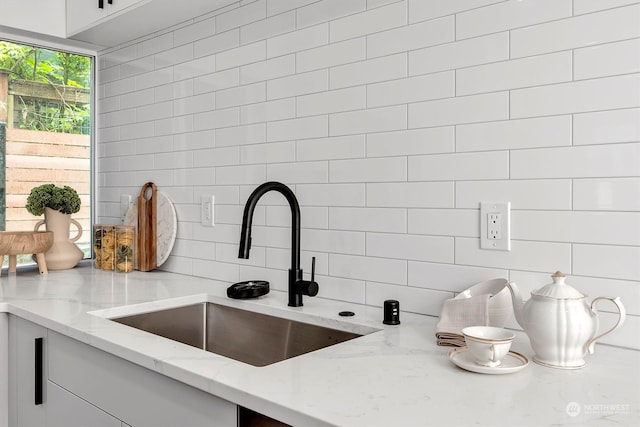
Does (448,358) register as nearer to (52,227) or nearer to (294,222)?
(294,222)

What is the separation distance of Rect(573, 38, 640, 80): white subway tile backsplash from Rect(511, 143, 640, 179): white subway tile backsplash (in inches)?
6.5

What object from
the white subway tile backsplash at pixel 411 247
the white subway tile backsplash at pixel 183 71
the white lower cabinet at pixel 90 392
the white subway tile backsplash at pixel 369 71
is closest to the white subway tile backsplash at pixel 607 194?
the white subway tile backsplash at pixel 411 247

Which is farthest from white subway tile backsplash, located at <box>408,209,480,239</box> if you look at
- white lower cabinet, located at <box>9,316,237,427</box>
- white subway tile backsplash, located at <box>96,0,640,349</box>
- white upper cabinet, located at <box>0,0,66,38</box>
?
white upper cabinet, located at <box>0,0,66,38</box>

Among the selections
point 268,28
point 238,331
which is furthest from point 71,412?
point 268,28

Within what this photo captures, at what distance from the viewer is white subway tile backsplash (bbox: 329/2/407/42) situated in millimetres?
1573

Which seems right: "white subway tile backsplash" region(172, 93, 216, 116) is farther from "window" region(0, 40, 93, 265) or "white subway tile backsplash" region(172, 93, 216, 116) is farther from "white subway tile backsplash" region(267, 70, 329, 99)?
"window" region(0, 40, 93, 265)

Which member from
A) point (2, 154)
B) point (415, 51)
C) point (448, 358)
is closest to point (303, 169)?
point (415, 51)

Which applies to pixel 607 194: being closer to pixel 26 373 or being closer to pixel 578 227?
pixel 578 227

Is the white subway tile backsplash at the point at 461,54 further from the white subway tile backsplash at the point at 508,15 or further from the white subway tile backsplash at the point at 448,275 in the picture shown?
the white subway tile backsplash at the point at 448,275

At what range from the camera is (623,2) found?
1.20 metres

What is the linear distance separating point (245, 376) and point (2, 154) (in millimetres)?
2040

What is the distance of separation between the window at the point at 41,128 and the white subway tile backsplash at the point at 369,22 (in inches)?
63.2

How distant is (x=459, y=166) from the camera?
1448 millimetres

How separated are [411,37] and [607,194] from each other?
0.68 meters
